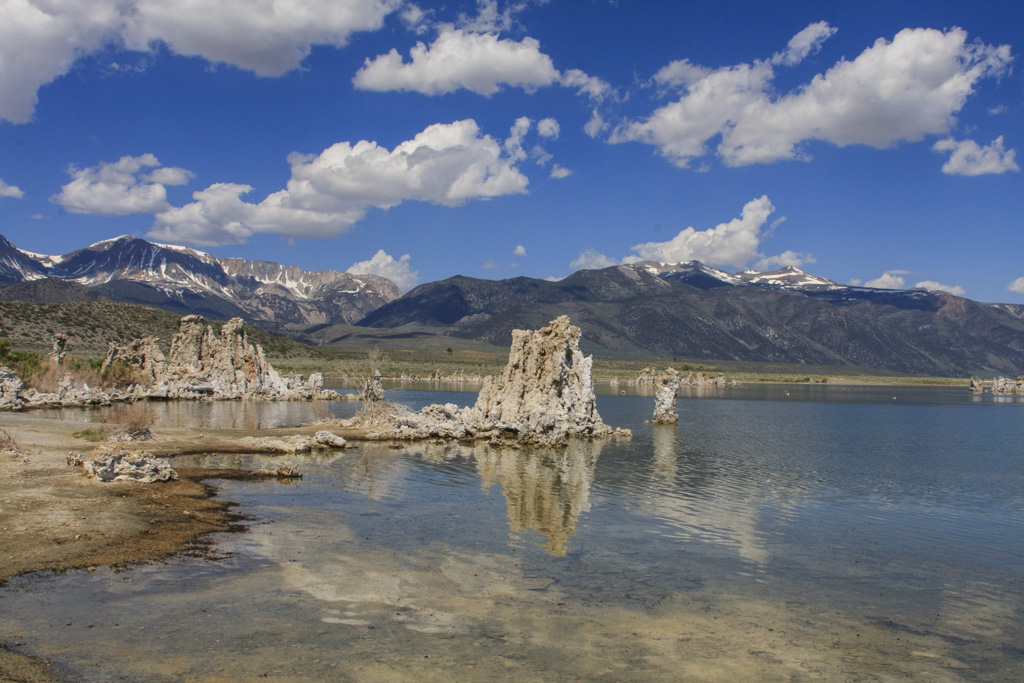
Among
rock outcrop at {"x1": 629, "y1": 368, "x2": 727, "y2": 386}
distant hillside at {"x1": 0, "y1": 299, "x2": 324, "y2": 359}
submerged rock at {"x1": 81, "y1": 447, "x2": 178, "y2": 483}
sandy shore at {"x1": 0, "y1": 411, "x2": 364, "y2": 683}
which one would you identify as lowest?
sandy shore at {"x1": 0, "y1": 411, "x2": 364, "y2": 683}

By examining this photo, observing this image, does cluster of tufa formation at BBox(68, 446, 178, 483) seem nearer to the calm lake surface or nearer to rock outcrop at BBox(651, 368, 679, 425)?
the calm lake surface

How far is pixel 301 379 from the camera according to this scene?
8638 cm

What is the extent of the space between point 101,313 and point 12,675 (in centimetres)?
14259

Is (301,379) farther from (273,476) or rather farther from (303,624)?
(303,624)

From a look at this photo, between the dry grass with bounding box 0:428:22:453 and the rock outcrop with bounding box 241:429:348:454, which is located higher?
the dry grass with bounding box 0:428:22:453

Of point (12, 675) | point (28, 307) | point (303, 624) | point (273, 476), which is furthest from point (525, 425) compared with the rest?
Result: point (28, 307)

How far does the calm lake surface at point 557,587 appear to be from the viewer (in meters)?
11.2

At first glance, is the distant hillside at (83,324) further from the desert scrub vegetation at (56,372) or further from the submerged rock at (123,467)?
the submerged rock at (123,467)

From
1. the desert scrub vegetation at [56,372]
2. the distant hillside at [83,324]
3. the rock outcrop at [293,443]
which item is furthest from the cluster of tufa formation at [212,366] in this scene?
the rock outcrop at [293,443]

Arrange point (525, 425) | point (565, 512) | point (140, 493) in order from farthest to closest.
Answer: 1. point (525, 425)
2. point (565, 512)
3. point (140, 493)

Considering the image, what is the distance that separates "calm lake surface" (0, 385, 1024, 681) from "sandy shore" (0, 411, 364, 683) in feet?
2.41

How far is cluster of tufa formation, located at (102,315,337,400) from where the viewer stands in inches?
3140

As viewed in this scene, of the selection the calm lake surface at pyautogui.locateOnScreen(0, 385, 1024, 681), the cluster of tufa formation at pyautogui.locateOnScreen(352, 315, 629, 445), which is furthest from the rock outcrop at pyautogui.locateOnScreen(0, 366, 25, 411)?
the calm lake surface at pyautogui.locateOnScreen(0, 385, 1024, 681)

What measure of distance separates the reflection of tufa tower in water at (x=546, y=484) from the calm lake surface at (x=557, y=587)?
7.0 inches
